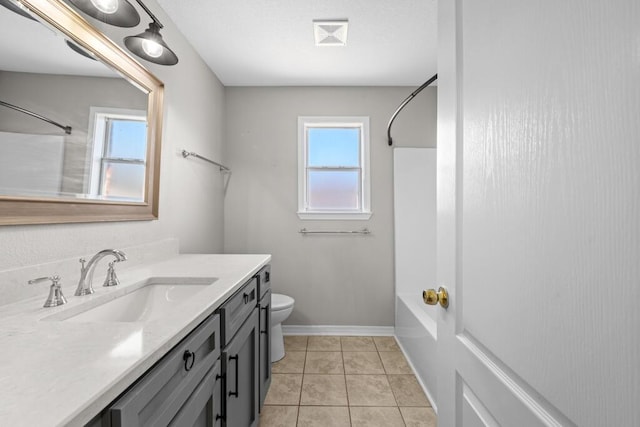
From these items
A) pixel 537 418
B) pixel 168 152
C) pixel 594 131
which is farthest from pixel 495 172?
pixel 168 152

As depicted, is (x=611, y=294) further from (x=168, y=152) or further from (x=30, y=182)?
(x=168, y=152)

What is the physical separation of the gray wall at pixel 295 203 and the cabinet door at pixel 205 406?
1.78 meters

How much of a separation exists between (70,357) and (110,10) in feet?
3.88

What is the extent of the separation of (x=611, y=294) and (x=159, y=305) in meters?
1.45

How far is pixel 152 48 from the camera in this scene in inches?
50.9

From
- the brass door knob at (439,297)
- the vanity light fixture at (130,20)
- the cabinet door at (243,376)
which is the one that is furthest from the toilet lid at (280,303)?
the vanity light fixture at (130,20)

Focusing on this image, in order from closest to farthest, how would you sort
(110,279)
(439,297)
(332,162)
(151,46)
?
(439,297) → (110,279) → (151,46) → (332,162)

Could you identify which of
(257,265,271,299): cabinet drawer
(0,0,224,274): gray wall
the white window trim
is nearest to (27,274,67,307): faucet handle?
(0,0,224,274): gray wall

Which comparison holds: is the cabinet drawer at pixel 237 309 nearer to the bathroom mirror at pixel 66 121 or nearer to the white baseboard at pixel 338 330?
the bathroom mirror at pixel 66 121

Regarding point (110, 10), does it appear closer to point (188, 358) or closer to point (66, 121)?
point (66, 121)

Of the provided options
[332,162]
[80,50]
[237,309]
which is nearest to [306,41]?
[332,162]

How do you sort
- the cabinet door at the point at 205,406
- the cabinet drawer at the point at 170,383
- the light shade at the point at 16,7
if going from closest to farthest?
the cabinet drawer at the point at 170,383, the cabinet door at the point at 205,406, the light shade at the point at 16,7

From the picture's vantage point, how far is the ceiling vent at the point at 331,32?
1918 millimetres

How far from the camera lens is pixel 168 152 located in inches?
73.2
